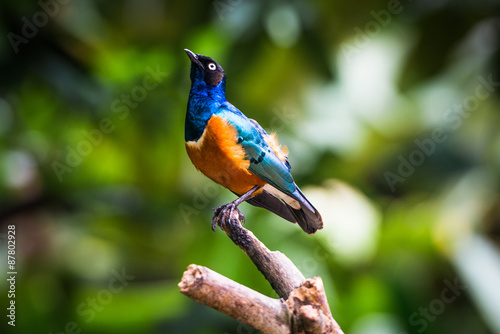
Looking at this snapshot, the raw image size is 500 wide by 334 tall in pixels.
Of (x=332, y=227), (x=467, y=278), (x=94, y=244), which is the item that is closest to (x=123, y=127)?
(x=94, y=244)

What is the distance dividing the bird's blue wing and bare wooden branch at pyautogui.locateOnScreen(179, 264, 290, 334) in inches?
11.0

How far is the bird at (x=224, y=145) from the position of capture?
127cm

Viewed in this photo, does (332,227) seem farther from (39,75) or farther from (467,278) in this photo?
(39,75)

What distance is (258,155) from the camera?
4.30 feet

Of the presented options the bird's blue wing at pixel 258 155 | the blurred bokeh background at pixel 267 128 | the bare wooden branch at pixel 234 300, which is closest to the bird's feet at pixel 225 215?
the bird's blue wing at pixel 258 155

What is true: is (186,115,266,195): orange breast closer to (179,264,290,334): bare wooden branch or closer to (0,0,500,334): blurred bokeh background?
(179,264,290,334): bare wooden branch

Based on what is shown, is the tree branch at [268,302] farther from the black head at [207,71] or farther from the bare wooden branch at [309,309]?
the black head at [207,71]

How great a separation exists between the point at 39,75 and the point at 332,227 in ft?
5.96

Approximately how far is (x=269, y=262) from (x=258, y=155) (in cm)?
26

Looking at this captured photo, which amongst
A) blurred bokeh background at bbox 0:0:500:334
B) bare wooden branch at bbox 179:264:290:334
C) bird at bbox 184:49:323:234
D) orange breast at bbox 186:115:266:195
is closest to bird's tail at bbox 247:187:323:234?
bird at bbox 184:49:323:234

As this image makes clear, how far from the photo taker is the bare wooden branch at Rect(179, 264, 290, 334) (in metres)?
1.09

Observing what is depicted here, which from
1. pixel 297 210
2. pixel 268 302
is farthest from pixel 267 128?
pixel 268 302

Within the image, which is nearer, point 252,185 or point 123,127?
point 252,185

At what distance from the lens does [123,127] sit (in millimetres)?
2881
